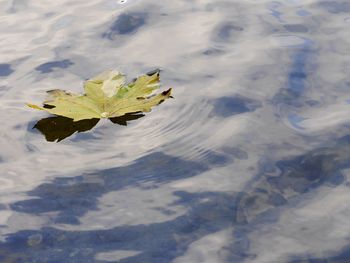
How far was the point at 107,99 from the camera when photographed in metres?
2.01

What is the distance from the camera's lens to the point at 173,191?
1.59 meters

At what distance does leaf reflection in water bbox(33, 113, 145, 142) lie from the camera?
1882 mm

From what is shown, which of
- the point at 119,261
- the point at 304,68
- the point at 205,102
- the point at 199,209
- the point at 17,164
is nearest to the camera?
the point at 119,261

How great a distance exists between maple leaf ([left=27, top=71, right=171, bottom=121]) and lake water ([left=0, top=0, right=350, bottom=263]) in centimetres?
5

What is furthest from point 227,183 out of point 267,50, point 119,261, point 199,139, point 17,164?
point 267,50

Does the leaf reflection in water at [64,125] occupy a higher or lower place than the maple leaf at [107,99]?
lower

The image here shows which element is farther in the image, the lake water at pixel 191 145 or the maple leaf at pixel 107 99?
the maple leaf at pixel 107 99

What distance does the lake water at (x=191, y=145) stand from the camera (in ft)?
4.69

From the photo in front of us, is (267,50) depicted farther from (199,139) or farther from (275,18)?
(199,139)

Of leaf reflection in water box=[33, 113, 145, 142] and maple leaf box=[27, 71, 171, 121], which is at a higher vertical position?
maple leaf box=[27, 71, 171, 121]

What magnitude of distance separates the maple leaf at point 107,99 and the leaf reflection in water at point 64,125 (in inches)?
0.8

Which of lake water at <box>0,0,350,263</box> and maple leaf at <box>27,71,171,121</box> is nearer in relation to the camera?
lake water at <box>0,0,350,263</box>

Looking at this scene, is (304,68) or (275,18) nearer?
(304,68)

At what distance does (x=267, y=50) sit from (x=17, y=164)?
3.64 feet
